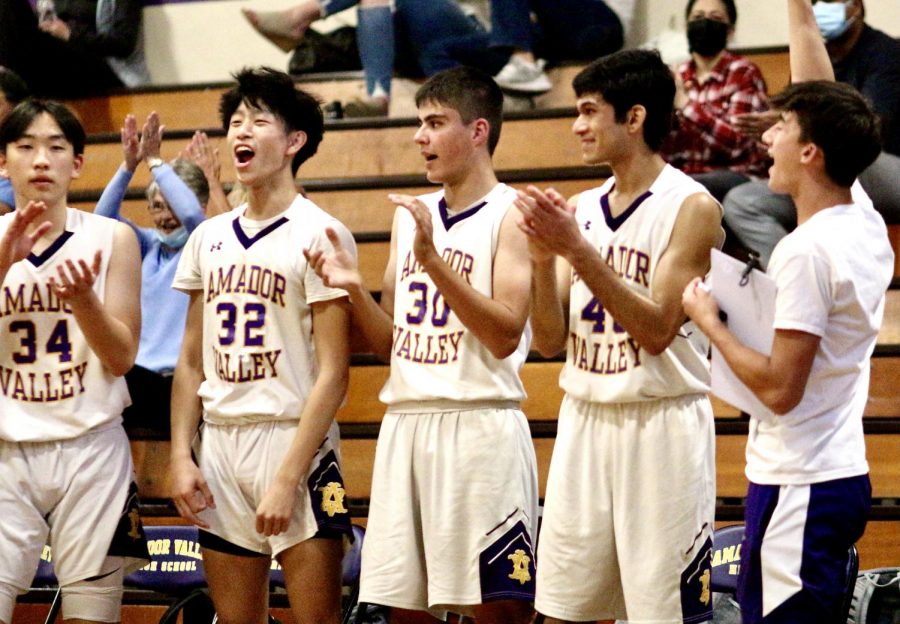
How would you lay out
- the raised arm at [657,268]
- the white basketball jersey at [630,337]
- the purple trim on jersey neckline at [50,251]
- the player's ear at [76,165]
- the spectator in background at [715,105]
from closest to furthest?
the raised arm at [657,268] → the white basketball jersey at [630,337] → the purple trim on jersey neckline at [50,251] → the player's ear at [76,165] → the spectator in background at [715,105]

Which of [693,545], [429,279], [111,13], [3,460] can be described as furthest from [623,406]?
[111,13]

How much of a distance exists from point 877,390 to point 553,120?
2.19 meters

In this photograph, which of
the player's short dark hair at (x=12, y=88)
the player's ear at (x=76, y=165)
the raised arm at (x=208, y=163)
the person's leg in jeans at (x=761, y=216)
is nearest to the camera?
the player's ear at (x=76, y=165)

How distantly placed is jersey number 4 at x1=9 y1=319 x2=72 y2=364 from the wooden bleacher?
1.50 metres

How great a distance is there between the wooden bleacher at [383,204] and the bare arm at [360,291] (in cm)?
146

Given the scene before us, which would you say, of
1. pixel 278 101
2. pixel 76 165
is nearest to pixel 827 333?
pixel 278 101

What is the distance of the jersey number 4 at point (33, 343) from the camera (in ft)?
12.3

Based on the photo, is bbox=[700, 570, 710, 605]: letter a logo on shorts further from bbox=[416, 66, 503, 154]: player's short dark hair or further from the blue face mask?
the blue face mask

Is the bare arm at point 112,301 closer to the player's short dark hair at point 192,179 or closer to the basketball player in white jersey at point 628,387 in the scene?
the basketball player in white jersey at point 628,387

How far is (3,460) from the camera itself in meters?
3.74

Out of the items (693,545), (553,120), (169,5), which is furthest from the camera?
(169,5)

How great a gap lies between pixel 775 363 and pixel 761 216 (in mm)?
2688

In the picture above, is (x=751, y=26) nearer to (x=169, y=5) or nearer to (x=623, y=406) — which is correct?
(x=169, y=5)

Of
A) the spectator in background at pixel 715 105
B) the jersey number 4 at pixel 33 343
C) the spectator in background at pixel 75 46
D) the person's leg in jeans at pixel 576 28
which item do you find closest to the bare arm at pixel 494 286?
the jersey number 4 at pixel 33 343
